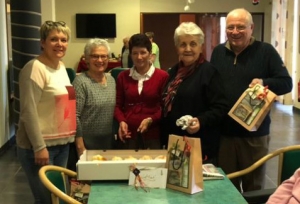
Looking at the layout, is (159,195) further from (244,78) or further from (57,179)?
(244,78)

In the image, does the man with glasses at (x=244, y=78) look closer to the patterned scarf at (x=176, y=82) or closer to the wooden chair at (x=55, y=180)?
the patterned scarf at (x=176, y=82)

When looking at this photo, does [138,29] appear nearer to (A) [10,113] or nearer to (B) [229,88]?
(A) [10,113]

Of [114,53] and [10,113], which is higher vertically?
[114,53]

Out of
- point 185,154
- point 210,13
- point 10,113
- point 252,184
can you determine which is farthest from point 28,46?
point 210,13

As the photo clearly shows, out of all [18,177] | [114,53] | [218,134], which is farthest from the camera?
[114,53]

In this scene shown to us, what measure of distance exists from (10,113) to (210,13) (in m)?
6.58

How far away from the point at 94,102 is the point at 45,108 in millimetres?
381

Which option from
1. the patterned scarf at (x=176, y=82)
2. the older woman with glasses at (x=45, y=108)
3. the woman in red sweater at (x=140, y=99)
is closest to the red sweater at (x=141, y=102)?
the woman in red sweater at (x=140, y=99)

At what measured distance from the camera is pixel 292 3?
8.89 m

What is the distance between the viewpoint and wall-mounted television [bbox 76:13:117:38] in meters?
10.6

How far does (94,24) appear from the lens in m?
10.6

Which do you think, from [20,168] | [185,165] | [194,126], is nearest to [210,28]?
[20,168]

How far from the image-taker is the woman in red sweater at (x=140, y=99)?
254 cm

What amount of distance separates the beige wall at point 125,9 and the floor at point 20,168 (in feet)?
13.2
